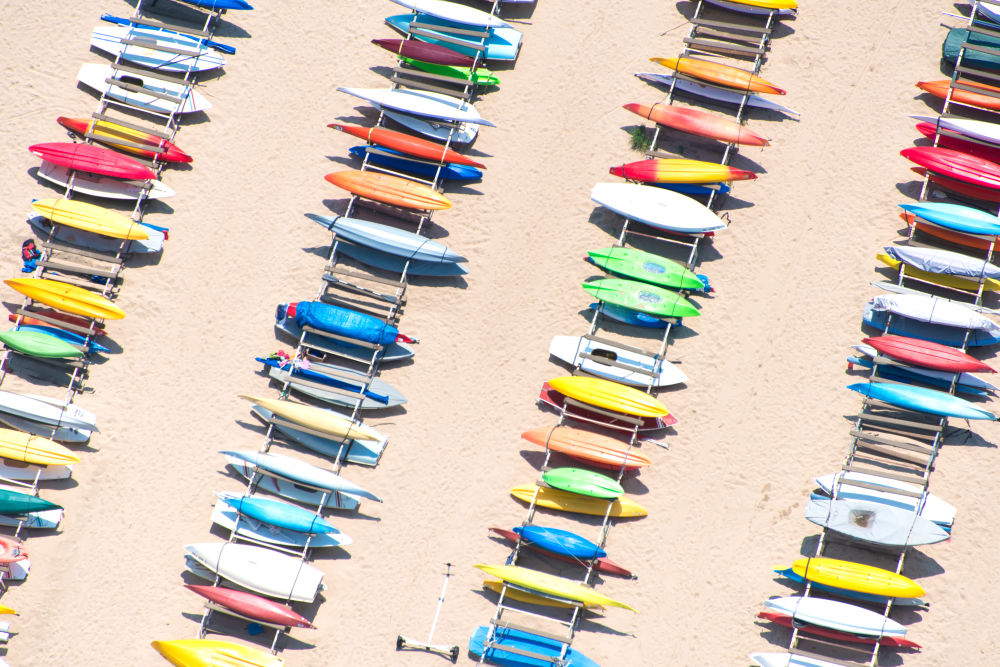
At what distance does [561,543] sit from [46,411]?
7.70 metres

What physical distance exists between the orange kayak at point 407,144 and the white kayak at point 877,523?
753 cm

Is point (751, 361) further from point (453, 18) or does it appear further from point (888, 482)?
point (453, 18)

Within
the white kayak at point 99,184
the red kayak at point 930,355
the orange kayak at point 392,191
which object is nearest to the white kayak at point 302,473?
the orange kayak at point 392,191

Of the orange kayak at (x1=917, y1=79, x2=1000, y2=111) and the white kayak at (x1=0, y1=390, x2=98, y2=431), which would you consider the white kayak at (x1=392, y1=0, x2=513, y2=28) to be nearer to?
the orange kayak at (x1=917, y1=79, x2=1000, y2=111)

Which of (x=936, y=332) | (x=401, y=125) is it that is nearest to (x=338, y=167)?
(x=401, y=125)

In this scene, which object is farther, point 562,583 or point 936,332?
point 936,332

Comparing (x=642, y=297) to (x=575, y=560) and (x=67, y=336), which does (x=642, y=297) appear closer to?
(x=575, y=560)

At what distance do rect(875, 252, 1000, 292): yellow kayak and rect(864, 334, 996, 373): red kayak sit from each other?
109 centimetres

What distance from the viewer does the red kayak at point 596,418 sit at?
18.5 meters

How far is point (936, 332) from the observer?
1903 centimetres

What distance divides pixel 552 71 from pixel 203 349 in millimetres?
7057

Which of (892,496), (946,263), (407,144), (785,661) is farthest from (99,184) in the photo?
(946,263)

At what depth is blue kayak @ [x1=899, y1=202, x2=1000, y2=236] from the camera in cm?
1902

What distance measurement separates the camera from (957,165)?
19.3 m
